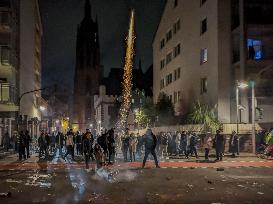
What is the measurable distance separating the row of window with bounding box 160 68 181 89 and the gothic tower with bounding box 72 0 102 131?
64.3 metres

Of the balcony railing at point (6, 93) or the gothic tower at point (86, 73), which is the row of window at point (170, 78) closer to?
the balcony railing at point (6, 93)

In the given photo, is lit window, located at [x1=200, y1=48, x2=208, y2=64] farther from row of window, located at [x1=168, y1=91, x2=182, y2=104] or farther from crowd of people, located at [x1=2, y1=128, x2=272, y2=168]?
crowd of people, located at [x1=2, y1=128, x2=272, y2=168]

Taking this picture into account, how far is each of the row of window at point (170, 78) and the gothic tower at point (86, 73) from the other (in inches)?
2530

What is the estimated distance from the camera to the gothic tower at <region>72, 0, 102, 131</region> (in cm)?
12669

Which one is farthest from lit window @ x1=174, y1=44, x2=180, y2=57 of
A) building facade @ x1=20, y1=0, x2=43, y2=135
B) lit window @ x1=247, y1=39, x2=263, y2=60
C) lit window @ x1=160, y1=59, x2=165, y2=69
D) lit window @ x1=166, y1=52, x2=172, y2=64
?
building facade @ x1=20, y1=0, x2=43, y2=135

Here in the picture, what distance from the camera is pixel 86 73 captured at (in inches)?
4988

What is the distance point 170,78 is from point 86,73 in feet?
239

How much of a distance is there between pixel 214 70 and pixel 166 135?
30.4 ft

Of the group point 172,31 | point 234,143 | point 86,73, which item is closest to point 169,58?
point 172,31

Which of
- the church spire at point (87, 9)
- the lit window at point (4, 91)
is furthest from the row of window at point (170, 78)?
the church spire at point (87, 9)

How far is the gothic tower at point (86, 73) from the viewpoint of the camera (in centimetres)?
12669

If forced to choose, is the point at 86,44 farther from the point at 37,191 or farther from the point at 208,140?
the point at 37,191

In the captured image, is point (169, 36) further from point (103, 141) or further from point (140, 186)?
point (140, 186)

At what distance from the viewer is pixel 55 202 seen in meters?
11.0
